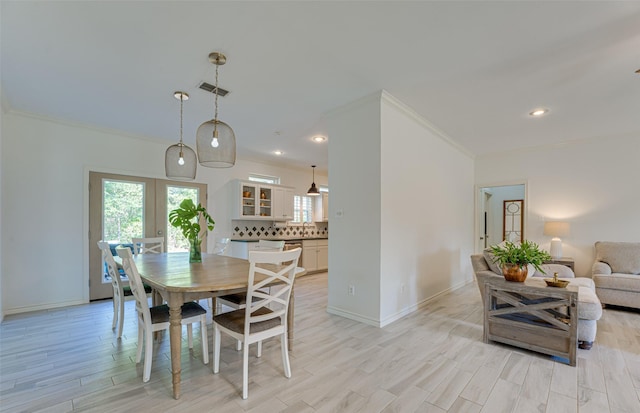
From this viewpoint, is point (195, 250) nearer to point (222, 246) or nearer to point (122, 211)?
point (222, 246)

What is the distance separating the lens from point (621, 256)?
4.09 m

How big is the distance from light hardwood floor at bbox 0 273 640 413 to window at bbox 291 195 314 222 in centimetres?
408

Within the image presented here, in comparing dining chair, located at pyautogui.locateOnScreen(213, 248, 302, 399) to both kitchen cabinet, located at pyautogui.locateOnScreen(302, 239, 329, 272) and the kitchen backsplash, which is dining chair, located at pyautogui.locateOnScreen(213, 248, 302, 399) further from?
kitchen cabinet, located at pyautogui.locateOnScreen(302, 239, 329, 272)

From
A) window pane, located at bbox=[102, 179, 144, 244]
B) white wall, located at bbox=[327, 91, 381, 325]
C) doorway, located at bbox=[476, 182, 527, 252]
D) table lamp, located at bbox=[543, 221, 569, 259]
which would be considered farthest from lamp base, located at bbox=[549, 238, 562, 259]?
window pane, located at bbox=[102, 179, 144, 244]

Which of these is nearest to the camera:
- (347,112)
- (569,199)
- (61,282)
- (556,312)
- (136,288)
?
(136,288)

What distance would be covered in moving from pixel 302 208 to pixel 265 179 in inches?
50.7

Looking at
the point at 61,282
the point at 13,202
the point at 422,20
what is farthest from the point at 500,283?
the point at 13,202

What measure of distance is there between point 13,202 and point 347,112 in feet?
14.8

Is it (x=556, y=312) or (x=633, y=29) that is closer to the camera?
(x=633, y=29)

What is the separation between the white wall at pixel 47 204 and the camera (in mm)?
3629

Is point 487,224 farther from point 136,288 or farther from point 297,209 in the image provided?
point 136,288

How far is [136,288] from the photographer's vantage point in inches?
88.0

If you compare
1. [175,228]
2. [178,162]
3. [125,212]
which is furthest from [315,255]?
[178,162]

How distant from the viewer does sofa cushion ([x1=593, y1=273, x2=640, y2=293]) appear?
3.64 meters
